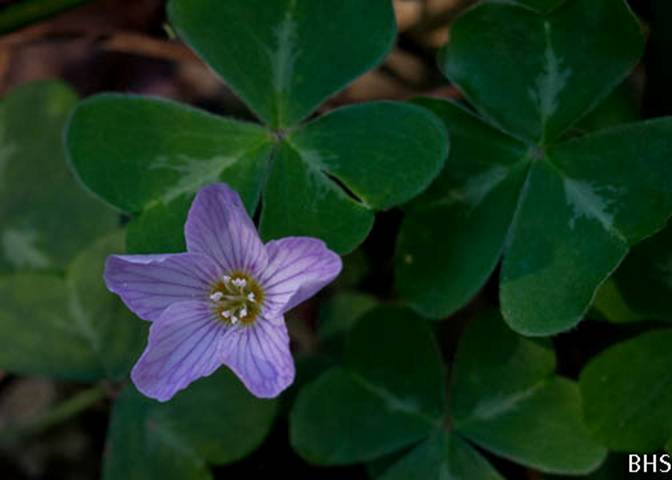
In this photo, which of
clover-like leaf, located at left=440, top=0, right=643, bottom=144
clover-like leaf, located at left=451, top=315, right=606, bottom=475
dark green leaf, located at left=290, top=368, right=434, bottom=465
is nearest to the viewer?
clover-like leaf, located at left=440, top=0, right=643, bottom=144

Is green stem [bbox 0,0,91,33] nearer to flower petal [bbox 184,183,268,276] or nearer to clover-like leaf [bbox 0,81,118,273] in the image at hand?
clover-like leaf [bbox 0,81,118,273]

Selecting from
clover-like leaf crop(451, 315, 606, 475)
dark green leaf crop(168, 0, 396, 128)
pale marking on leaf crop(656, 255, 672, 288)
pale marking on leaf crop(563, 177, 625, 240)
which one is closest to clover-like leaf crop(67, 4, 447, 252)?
dark green leaf crop(168, 0, 396, 128)

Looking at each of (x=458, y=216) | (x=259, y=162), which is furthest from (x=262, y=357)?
(x=458, y=216)

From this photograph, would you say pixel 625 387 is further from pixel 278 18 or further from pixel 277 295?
pixel 278 18

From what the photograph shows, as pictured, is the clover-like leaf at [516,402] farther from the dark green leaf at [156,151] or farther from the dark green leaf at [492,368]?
the dark green leaf at [156,151]

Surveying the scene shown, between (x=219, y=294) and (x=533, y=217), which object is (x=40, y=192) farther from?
(x=533, y=217)

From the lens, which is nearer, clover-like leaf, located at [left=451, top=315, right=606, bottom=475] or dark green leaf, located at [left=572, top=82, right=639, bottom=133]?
clover-like leaf, located at [left=451, top=315, right=606, bottom=475]

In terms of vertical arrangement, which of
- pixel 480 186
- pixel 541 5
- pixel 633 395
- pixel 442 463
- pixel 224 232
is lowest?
pixel 442 463
